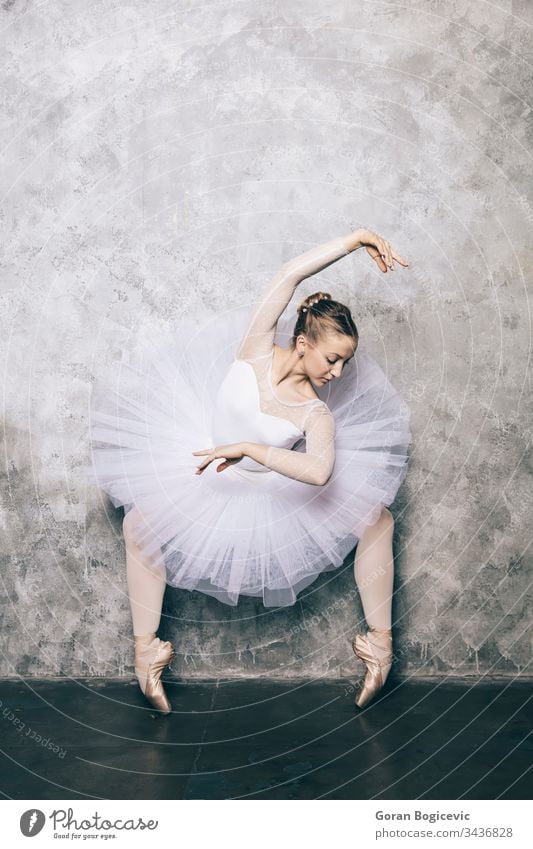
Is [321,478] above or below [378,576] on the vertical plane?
above

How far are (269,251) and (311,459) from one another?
0.87 metres

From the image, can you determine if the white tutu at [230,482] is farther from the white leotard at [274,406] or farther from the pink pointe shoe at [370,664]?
the pink pointe shoe at [370,664]

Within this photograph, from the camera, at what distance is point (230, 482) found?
279cm

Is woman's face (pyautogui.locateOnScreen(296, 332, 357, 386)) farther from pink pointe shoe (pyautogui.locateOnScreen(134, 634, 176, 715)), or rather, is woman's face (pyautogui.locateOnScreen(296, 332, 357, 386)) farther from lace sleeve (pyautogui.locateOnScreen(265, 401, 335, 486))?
pink pointe shoe (pyautogui.locateOnScreen(134, 634, 176, 715))

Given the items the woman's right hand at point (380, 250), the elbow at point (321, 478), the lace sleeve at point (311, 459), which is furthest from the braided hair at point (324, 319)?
the elbow at point (321, 478)

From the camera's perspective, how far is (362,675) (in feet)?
10.2

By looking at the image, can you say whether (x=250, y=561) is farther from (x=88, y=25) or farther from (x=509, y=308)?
(x=88, y=25)

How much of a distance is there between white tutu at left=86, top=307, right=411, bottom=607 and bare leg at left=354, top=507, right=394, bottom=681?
2.9 inches

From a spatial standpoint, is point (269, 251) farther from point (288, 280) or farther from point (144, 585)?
point (144, 585)

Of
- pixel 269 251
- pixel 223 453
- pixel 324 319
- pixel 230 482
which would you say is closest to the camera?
pixel 223 453

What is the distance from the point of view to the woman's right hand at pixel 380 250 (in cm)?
248

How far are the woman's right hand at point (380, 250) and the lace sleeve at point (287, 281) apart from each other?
6 centimetres

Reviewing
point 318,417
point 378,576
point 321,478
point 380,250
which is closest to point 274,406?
point 318,417

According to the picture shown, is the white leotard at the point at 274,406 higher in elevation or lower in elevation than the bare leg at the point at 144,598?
higher
